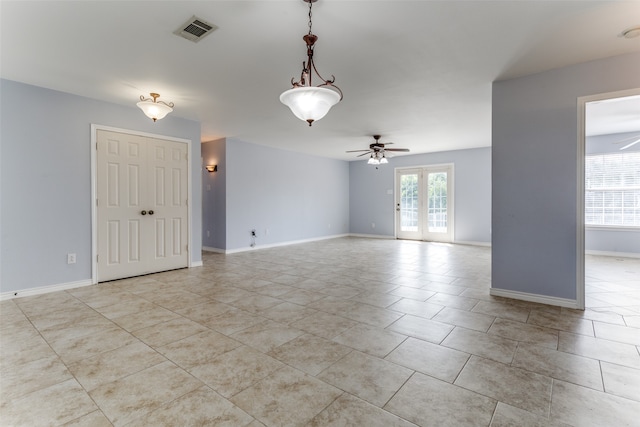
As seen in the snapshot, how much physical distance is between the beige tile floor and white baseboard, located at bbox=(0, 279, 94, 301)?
13 centimetres

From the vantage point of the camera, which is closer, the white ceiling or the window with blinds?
the white ceiling

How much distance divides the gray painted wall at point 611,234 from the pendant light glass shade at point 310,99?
704 centimetres

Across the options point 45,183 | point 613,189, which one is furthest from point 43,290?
point 613,189

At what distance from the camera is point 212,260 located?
5.97m

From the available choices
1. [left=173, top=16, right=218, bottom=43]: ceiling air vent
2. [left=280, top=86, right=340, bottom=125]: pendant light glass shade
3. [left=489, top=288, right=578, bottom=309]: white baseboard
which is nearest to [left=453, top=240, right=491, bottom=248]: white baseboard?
[left=489, top=288, right=578, bottom=309]: white baseboard

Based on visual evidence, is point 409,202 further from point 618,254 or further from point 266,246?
point 618,254

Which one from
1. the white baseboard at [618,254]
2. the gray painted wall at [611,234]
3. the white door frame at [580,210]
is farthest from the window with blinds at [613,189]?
the white door frame at [580,210]

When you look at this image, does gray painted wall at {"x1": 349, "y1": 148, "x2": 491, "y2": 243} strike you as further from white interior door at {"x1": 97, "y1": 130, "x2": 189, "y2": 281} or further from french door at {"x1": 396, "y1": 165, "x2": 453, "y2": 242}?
white interior door at {"x1": 97, "y1": 130, "x2": 189, "y2": 281}

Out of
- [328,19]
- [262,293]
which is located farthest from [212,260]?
[328,19]

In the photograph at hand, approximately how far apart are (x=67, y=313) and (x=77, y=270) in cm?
120

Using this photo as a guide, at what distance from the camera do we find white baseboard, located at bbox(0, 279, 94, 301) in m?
3.52

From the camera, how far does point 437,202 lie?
336 inches

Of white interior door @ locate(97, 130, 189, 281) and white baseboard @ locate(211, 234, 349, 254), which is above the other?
white interior door @ locate(97, 130, 189, 281)

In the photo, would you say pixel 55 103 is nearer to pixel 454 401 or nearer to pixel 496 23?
pixel 496 23
